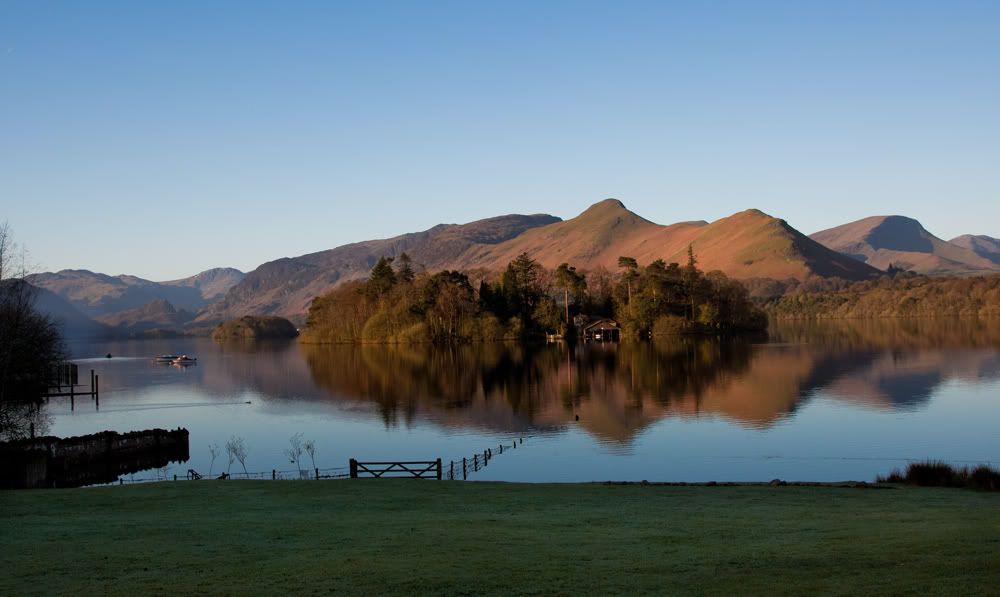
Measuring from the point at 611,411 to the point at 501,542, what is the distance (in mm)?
39410

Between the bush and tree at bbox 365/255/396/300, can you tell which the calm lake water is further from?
tree at bbox 365/255/396/300

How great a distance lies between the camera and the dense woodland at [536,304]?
14712 centimetres

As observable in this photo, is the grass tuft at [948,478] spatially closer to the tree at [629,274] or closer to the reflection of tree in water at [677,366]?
the reflection of tree in water at [677,366]

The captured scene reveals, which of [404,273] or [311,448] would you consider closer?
[311,448]

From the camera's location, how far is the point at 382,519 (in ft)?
62.1

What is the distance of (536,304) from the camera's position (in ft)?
502

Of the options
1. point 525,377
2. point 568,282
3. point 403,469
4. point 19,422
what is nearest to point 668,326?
point 568,282

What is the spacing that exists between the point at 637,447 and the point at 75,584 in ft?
103

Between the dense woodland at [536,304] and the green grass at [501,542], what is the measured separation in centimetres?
12311

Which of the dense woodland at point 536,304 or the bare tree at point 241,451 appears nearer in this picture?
the bare tree at point 241,451

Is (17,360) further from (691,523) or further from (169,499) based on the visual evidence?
(691,523)

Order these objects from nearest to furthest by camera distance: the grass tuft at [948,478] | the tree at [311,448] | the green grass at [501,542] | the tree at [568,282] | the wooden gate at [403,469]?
the green grass at [501,542]
the grass tuft at [948,478]
the wooden gate at [403,469]
the tree at [311,448]
the tree at [568,282]

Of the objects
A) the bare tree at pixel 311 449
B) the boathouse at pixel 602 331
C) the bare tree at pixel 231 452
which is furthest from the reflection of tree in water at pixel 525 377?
the boathouse at pixel 602 331

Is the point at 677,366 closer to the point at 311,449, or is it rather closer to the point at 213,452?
the point at 311,449
